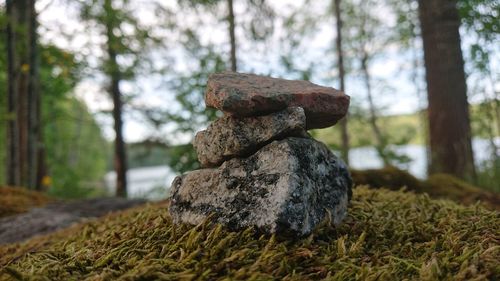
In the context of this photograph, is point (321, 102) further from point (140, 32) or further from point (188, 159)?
point (140, 32)

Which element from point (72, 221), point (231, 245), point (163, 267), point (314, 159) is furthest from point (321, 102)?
point (72, 221)

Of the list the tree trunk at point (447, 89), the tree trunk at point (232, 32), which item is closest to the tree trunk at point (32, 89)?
the tree trunk at point (232, 32)

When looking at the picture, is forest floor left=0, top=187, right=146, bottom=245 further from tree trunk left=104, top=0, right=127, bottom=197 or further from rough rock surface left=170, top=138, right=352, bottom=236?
tree trunk left=104, top=0, right=127, bottom=197

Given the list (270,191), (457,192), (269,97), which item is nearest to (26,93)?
(269,97)

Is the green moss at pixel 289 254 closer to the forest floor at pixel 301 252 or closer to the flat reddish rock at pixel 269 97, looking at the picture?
the forest floor at pixel 301 252

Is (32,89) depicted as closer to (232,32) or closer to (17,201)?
(17,201)

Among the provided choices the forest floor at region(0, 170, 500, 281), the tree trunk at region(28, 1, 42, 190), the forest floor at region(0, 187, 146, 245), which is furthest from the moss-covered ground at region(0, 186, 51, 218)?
the forest floor at region(0, 170, 500, 281)
